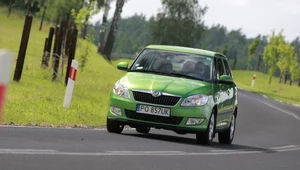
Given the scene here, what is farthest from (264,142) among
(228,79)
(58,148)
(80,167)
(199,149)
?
(80,167)

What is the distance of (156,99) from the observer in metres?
14.2

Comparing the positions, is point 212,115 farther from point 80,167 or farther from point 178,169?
point 80,167

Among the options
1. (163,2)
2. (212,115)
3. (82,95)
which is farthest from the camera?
(163,2)

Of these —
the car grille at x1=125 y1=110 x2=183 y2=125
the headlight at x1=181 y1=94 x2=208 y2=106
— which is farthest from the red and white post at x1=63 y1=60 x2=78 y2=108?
the headlight at x1=181 y1=94 x2=208 y2=106

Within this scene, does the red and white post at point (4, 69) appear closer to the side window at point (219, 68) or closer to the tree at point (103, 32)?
the side window at point (219, 68)

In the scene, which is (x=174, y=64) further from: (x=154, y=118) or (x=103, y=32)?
(x=103, y=32)

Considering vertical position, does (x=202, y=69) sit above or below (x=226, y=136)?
above

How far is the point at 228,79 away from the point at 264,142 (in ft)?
13.9

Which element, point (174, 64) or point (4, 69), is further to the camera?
point (174, 64)

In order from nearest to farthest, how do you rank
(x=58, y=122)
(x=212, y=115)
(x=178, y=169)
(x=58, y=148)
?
(x=178, y=169), (x=58, y=148), (x=212, y=115), (x=58, y=122)

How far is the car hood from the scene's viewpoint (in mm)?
14305

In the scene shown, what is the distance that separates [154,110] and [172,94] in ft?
1.30

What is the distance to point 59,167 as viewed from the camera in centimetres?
855

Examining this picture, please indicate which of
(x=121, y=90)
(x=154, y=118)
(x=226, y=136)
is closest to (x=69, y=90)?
(x=226, y=136)
